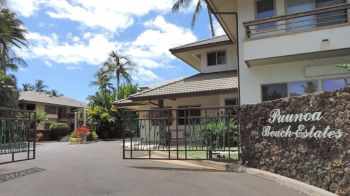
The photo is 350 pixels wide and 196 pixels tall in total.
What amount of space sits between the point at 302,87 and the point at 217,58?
9.17 meters

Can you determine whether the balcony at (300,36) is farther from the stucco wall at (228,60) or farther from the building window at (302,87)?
the stucco wall at (228,60)

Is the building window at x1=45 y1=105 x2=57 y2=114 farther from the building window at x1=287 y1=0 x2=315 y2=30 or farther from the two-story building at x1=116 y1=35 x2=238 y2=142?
the building window at x1=287 y1=0 x2=315 y2=30

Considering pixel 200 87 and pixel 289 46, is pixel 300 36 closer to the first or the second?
pixel 289 46

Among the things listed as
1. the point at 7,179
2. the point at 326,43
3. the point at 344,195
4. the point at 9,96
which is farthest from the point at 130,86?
the point at 344,195

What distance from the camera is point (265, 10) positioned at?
17.5 metres

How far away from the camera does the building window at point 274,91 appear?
668 inches

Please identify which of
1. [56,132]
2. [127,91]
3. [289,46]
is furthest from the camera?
[56,132]

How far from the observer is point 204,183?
9.70m

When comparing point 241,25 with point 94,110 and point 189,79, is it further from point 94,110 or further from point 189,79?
point 94,110

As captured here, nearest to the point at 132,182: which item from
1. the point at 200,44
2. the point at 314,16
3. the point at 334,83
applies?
the point at 334,83

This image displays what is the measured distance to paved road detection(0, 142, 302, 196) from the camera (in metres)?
8.70

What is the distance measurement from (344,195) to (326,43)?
8.81 metres

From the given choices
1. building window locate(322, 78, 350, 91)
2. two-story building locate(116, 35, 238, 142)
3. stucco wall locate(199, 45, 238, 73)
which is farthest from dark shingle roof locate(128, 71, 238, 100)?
building window locate(322, 78, 350, 91)

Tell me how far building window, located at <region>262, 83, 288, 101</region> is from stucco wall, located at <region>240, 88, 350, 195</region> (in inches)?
217
